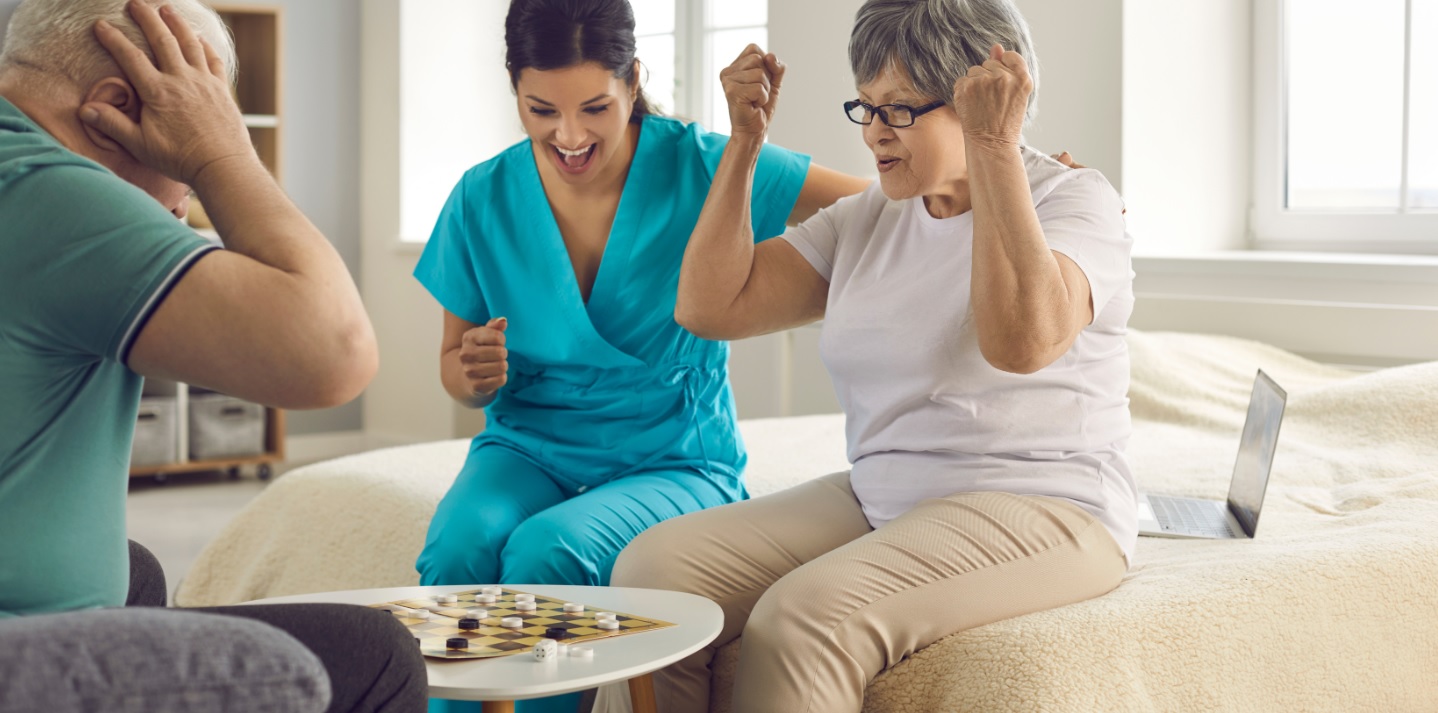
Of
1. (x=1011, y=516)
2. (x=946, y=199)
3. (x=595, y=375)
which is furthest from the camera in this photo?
(x=595, y=375)

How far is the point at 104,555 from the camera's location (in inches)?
37.3

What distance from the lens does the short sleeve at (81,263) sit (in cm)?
86

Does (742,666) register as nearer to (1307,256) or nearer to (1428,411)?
(1428,411)

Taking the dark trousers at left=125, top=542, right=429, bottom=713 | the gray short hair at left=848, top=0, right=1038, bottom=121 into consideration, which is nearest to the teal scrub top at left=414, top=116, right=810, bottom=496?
the gray short hair at left=848, top=0, right=1038, bottom=121

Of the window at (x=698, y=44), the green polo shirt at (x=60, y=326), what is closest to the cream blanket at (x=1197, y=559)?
the green polo shirt at (x=60, y=326)

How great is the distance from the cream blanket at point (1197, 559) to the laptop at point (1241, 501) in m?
0.04

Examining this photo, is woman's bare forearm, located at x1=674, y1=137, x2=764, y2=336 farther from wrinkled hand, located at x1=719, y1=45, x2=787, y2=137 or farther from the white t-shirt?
the white t-shirt

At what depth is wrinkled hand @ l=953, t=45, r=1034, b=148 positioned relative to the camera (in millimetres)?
1345

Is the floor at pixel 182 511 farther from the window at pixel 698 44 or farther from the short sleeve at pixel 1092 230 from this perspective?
the short sleeve at pixel 1092 230

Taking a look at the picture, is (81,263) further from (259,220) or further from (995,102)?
(995,102)

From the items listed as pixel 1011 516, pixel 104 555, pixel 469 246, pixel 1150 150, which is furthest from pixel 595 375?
pixel 1150 150

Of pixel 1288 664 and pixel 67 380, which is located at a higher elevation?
pixel 67 380

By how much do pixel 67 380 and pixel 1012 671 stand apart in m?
0.80

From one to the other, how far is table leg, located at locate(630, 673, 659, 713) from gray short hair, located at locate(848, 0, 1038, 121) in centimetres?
71
